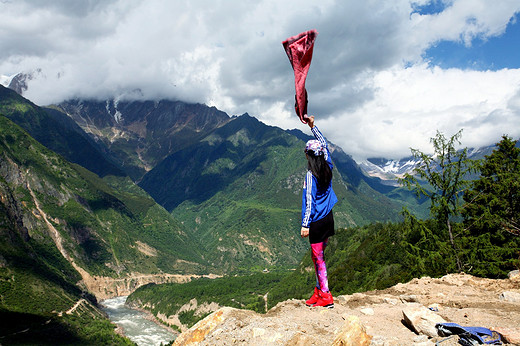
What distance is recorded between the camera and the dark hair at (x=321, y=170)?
11.3 metres

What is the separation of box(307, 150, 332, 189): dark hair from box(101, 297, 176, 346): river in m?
137

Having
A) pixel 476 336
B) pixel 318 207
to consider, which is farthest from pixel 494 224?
pixel 476 336

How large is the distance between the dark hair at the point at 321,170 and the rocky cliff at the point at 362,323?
4.32 m

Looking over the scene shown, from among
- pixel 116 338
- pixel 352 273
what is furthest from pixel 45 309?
pixel 352 273

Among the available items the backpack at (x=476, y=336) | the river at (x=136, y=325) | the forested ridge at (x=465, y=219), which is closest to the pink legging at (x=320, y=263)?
the backpack at (x=476, y=336)

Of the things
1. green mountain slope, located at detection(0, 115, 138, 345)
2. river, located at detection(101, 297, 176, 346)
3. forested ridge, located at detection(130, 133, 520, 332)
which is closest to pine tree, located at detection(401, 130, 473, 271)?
forested ridge, located at detection(130, 133, 520, 332)

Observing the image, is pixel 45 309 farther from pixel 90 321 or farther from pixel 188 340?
pixel 188 340

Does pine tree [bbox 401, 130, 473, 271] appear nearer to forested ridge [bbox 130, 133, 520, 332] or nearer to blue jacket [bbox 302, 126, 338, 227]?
forested ridge [bbox 130, 133, 520, 332]

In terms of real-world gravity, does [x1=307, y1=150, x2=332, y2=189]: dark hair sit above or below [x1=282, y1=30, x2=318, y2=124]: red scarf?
below

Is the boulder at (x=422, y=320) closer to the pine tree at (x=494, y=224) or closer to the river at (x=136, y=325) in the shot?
the pine tree at (x=494, y=224)

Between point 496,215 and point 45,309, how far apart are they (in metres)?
137

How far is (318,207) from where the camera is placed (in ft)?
37.1

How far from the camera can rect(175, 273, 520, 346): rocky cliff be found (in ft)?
26.2

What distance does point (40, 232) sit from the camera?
187m
